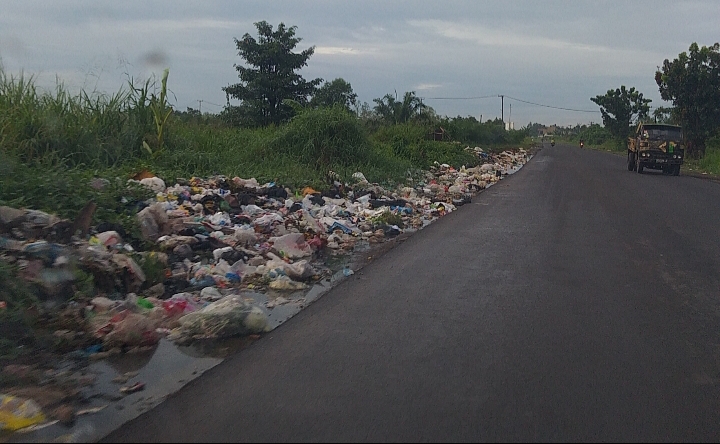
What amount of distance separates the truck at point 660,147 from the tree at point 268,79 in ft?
48.4

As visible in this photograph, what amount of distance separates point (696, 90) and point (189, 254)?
34.8 meters

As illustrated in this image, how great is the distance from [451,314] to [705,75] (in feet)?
115

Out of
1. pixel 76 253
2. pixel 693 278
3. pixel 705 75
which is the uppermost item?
pixel 705 75

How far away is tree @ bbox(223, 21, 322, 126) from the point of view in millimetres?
29891

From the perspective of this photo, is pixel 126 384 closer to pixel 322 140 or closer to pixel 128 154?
pixel 128 154

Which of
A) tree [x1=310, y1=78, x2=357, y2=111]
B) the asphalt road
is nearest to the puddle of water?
the asphalt road

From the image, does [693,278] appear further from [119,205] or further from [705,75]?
[705,75]

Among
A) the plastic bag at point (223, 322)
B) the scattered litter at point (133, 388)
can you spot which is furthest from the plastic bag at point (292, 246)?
the scattered litter at point (133, 388)

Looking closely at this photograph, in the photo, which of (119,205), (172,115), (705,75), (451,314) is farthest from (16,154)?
(705,75)

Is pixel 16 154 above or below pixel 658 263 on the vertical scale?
above

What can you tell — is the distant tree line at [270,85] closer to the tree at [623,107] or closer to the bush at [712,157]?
the bush at [712,157]

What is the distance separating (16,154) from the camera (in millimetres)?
10914

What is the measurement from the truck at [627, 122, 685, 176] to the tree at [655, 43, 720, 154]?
10473mm

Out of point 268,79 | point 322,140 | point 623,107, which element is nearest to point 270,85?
point 268,79
